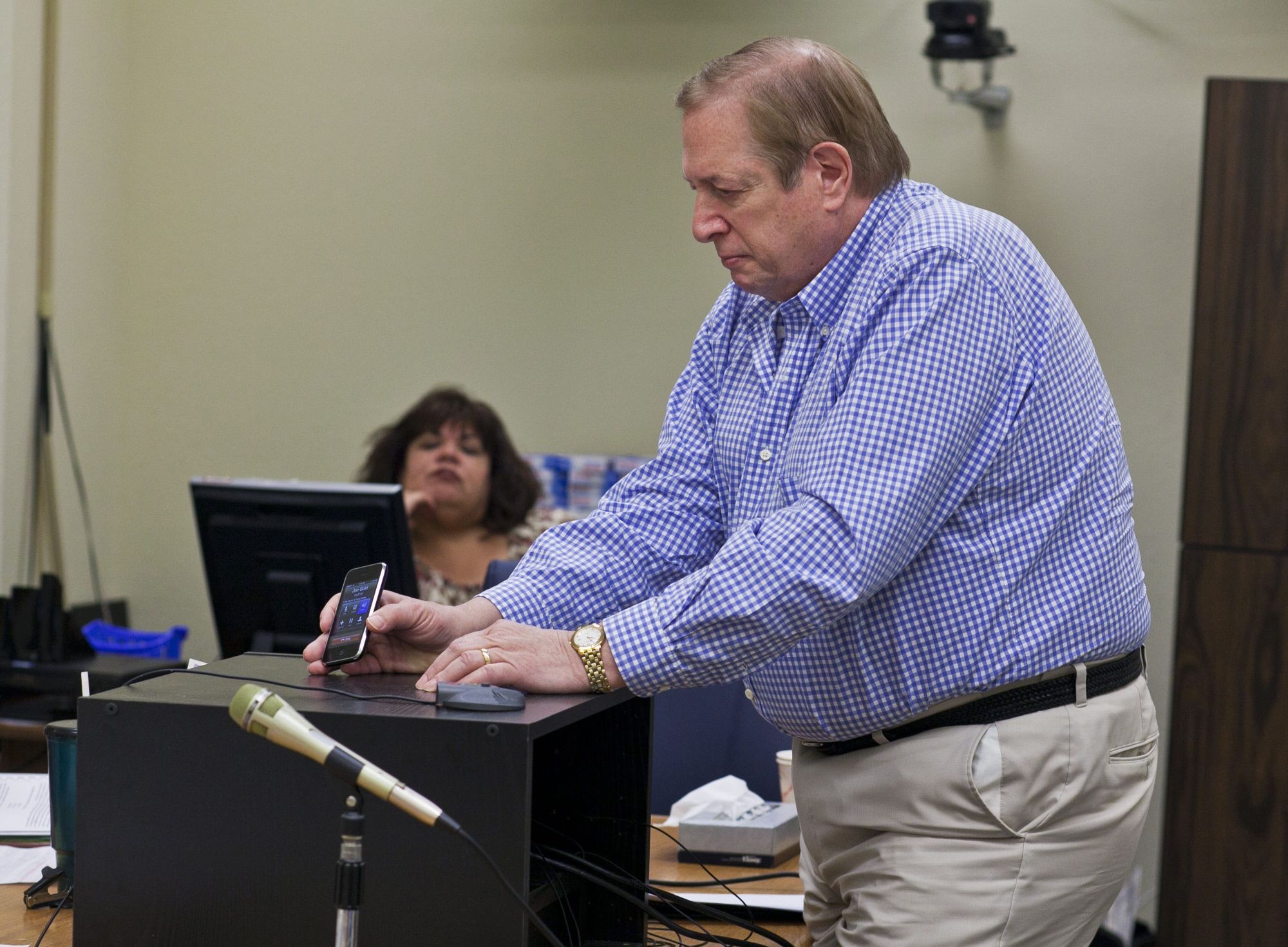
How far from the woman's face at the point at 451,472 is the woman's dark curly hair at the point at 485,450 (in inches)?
0.6

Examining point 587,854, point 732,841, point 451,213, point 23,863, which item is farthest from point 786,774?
point 451,213

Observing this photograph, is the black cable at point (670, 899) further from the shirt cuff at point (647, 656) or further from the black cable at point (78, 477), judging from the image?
the black cable at point (78, 477)

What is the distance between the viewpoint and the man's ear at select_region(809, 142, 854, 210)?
1.38 metres

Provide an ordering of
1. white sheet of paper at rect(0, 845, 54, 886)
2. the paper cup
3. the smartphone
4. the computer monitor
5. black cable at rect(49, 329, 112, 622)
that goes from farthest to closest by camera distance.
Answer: black cable at rect(49, 329, 112, 622)
the computer monitor
the paper cup
white sheet of paper at rect(0, 845, 54, 886)
the smartphone

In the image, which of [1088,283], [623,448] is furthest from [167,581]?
[1088,283]

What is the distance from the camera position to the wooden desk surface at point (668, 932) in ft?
4.60

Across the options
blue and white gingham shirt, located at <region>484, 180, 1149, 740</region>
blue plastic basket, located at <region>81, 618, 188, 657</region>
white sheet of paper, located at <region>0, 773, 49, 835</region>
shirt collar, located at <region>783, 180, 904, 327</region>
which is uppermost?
shirt collar, located at <region>783, 180, 904, 327</region>

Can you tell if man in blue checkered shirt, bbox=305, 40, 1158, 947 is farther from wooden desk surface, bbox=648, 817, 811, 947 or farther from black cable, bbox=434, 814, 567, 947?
black cable, bbox=434, 814, 567, 947

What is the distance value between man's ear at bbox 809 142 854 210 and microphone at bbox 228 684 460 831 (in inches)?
29.9

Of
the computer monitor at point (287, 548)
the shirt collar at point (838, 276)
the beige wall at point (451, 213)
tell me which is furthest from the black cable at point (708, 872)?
the beige wall at point (451, 213)

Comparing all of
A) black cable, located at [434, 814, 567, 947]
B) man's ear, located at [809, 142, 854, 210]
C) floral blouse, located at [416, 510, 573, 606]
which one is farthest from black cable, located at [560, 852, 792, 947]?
floral blouse, located at [416, 510, 573, 606]

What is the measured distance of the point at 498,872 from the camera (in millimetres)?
990

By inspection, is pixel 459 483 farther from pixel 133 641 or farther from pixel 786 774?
pixel 786 774

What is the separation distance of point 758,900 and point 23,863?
879 millimetres
